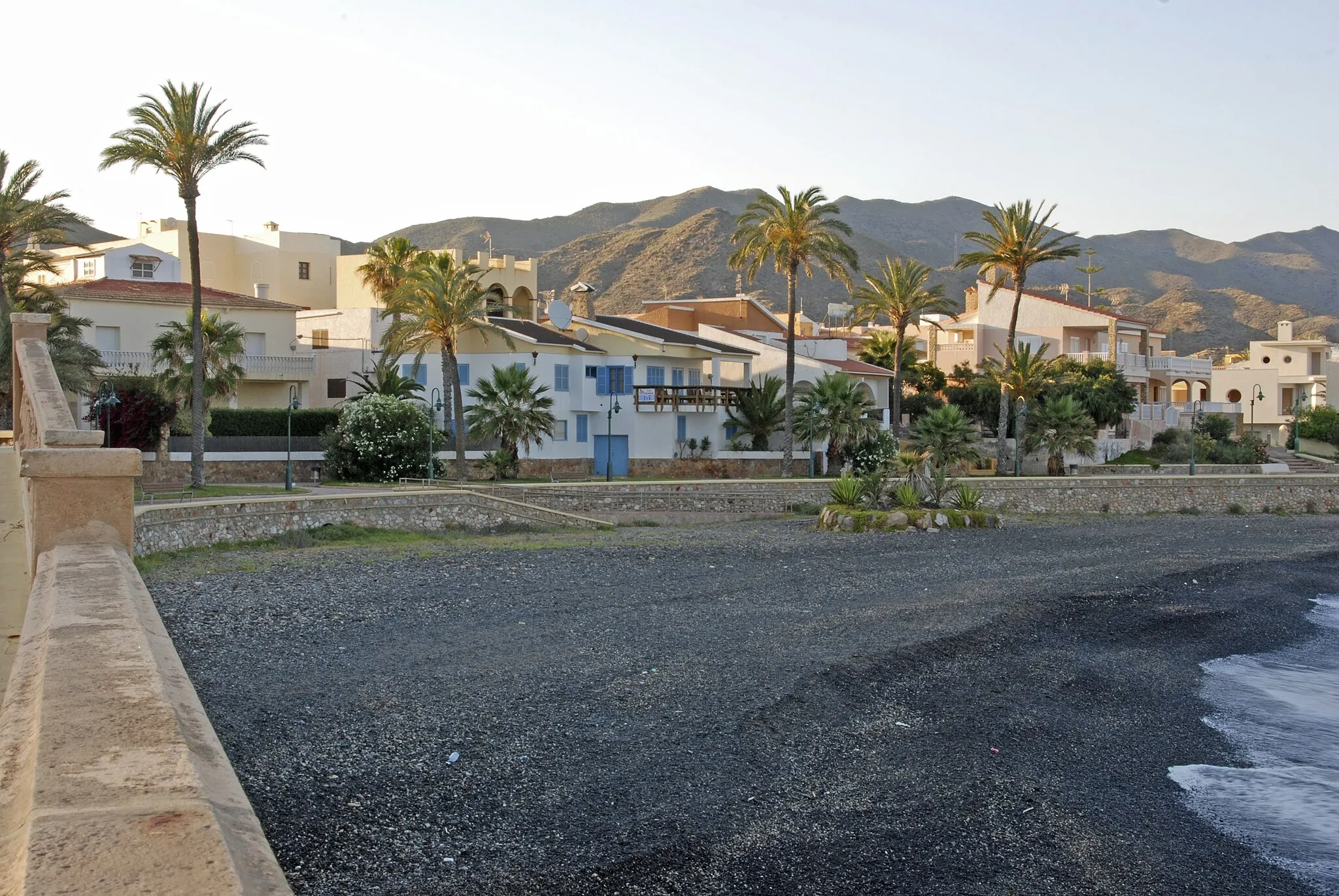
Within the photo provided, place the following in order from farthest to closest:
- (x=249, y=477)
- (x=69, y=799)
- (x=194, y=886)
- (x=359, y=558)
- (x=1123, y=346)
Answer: (x=1123, y=346), (x=249, y=477), (x=359, y=558), (x=69, y=799), (x=194, y=886)

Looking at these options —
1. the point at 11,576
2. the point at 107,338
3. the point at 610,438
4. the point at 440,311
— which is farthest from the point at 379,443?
the point at 11,576

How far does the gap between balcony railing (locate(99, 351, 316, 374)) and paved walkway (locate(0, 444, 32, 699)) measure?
36708 millimetres

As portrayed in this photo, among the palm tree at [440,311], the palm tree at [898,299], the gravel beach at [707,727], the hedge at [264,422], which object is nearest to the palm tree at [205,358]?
the hedge at [264,422]

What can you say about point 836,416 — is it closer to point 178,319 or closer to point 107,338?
point 178,319

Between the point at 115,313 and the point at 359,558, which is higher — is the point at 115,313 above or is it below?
above

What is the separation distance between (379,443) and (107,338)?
1913cm

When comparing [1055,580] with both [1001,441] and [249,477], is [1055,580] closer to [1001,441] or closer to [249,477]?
[249,477]

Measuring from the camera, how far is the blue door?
52125 millimetres

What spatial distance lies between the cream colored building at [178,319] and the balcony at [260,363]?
0.03 m

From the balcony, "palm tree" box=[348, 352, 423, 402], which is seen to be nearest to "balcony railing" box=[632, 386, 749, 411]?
"palm tree" box=[348, 352, 423, 402]

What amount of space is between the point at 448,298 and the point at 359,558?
20.4 metres

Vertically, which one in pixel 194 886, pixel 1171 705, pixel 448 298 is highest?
pixel 448 298

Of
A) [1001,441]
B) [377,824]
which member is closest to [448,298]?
[1001,441]

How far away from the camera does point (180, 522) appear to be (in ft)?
78.7
